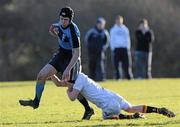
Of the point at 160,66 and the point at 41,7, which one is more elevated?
the point at 41,7

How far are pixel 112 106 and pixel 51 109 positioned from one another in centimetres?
302

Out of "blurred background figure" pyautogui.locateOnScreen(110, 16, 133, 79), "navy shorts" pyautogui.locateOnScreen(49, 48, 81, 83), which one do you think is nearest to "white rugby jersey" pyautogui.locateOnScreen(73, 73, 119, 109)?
"navy shorts" pyautogui.locateOnScreen(49, 48, 81, 83)

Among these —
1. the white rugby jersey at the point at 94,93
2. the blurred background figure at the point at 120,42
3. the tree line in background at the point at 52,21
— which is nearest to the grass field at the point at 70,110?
the white rugby jersey at the point at 94,93

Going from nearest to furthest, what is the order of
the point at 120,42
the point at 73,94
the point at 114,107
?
the point at 73,94 → the point at 114,107 → the point at 120,42

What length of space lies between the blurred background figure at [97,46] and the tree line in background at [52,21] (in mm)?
17021

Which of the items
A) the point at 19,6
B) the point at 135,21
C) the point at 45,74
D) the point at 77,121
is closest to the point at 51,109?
the point at 45,74

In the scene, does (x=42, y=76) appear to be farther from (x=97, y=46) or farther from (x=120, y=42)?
(x=120, y=42)

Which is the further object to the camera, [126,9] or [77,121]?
[126,9]

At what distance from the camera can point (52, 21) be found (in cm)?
4838

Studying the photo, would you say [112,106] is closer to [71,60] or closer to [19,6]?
[71,60]

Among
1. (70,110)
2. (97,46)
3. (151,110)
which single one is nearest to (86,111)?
(151,110)

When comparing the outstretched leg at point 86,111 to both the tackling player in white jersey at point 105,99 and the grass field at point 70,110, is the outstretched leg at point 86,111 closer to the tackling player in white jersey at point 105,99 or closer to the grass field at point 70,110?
the grass field at point 70,110

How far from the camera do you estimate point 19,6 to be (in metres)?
51.2

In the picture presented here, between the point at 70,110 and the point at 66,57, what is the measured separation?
1623 millimetres
